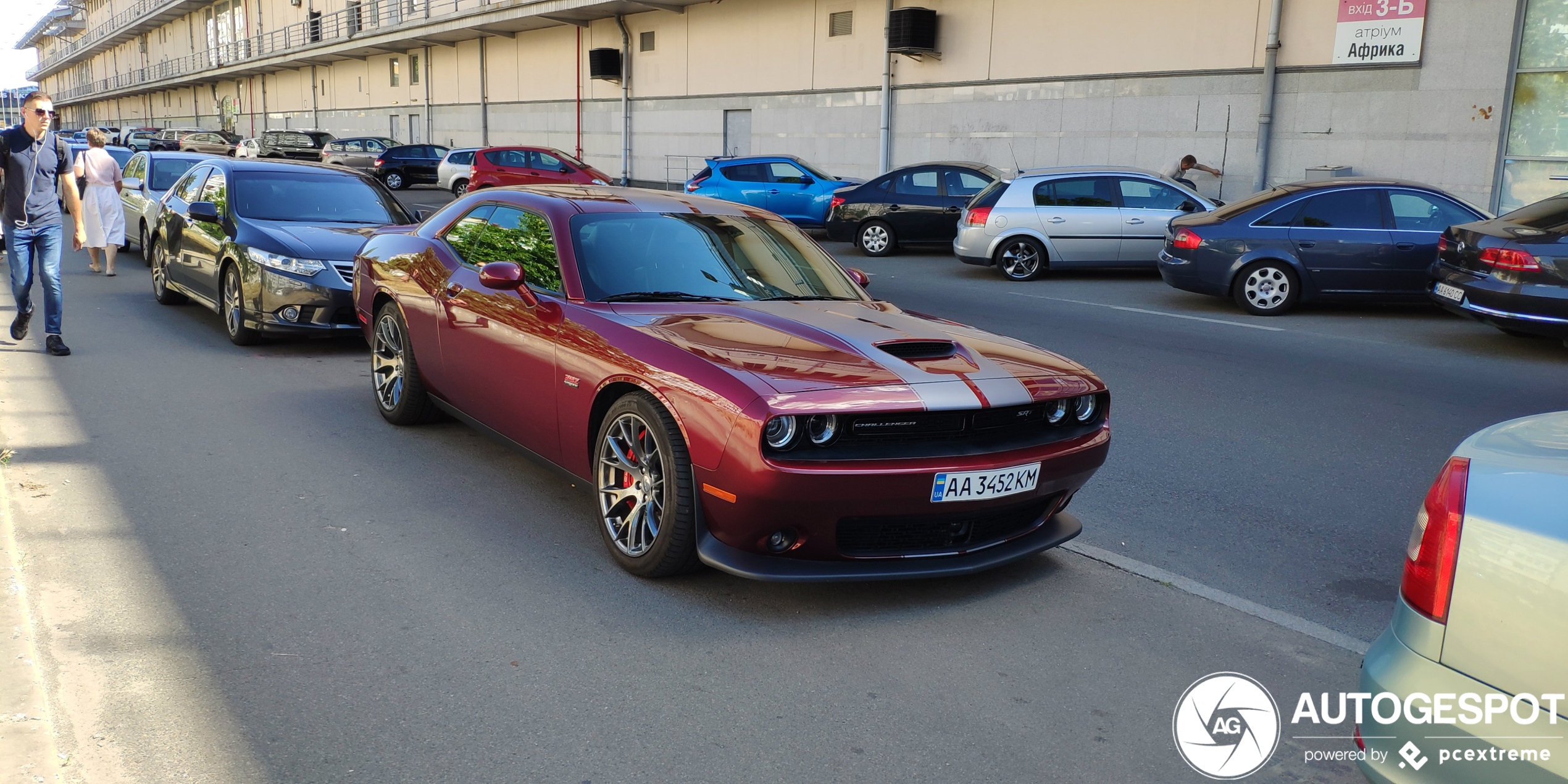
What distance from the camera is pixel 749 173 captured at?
22047 mm

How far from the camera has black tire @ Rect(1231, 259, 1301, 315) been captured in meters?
12.3

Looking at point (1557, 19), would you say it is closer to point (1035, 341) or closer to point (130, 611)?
point (1035, 341)

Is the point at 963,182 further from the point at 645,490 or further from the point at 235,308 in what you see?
the point at 645,490

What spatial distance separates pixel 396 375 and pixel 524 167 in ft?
76.5

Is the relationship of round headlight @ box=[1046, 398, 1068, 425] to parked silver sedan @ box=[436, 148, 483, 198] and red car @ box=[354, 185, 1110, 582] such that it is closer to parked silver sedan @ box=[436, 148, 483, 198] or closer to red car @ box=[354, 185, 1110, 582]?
red car @ box=[354, 185, 1110, 582]

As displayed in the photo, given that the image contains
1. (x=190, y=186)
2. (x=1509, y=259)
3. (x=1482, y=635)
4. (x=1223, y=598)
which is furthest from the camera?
(x=190, y=186)

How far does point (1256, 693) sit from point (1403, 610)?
1.35 meters

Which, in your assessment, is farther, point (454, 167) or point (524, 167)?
point (454, 167)

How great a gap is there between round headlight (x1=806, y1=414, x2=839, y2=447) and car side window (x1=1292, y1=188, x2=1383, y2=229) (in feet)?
32.8

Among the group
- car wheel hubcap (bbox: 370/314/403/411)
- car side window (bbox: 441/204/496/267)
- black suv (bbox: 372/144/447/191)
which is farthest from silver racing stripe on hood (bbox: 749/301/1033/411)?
black suv (bbox: 372/144/447/191)

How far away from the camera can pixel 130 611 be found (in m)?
4.06

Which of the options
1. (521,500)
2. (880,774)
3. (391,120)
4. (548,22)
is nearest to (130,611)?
(521,500)

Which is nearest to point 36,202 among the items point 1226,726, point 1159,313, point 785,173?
point 1226,726

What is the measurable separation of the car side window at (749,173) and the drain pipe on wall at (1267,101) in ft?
27.9
